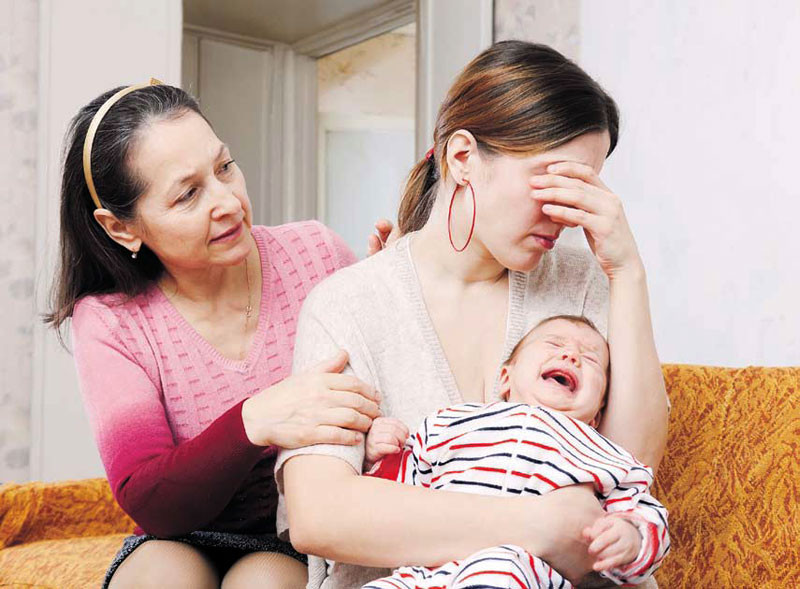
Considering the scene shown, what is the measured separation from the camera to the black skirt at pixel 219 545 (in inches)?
62.7

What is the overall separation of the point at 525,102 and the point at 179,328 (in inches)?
31.1

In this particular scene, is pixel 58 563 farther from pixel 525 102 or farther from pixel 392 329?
pixel 525 102

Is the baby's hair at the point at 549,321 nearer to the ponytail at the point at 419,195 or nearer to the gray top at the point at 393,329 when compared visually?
Result: the gray top at the point at 393,329

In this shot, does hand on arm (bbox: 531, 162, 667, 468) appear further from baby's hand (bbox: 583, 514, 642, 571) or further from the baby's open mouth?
baby's hand (bbox: 583, 514, 642, 571)

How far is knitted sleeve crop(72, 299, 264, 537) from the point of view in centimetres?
143

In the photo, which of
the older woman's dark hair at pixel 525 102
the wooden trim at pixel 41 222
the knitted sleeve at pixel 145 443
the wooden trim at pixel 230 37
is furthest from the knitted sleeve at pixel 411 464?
the wooden trim at pixel 230 37

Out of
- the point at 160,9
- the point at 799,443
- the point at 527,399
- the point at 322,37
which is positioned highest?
the point at 322,37

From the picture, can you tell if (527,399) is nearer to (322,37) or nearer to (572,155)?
(572,155)

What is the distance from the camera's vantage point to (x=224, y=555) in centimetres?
165

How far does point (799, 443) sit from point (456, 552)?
785 mm

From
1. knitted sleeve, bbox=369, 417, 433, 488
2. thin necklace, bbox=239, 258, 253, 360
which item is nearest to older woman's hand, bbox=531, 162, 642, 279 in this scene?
knitted sleeve, bbox=369, 417, 433, 488

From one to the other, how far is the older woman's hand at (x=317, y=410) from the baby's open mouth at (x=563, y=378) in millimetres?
259

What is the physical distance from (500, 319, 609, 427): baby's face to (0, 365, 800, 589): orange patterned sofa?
18.0 inches

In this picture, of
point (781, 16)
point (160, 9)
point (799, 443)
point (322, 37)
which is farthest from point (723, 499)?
point (322, 37)
